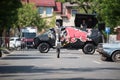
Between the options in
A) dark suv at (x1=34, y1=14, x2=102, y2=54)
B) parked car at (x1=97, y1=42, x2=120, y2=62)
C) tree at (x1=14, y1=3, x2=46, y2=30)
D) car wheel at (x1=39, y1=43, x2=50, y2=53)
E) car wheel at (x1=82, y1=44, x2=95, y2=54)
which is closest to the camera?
parked car at (x1=97, y1=42, x2=120, y2=62)

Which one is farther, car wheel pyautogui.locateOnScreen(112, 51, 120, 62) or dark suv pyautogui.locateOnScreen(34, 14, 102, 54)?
dark suv pyautogui.locateOnScreen(34, 14, 102, 54)

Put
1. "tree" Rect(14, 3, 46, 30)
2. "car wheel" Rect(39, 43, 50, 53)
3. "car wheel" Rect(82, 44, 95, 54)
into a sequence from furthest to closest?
"tree" Rect(14, 3, 46, 30) → "car wheel" Rect(39, 43, 50, 53) → "car wheel" Rect(82, 44, 95, 54)

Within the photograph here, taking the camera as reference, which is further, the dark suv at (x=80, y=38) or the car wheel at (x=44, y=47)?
the car wheel at (x=44, y=47)

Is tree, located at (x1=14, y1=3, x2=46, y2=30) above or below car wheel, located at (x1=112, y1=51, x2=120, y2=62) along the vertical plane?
above

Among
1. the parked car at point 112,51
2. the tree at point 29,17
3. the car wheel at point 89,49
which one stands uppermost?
the tree at point 29,17

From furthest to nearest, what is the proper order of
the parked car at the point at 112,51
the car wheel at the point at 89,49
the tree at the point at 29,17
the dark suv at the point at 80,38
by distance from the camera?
the tree at the point at 29,17, the car wheel at the point at 89,49, the dark suv at the point at 80,38, the parked car at the point at 112,51

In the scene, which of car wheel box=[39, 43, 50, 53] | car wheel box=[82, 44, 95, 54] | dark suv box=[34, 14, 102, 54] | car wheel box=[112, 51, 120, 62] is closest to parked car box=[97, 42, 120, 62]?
car wheel box=[112, 51, 120, 62]

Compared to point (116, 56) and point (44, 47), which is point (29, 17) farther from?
point (116, 56)

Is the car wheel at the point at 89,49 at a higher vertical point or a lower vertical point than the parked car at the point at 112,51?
lower

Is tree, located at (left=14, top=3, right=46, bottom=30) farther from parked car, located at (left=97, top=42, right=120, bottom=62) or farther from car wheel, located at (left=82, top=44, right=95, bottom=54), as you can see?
parked car, located at (left=97, top=42, right=120, bottom=62)

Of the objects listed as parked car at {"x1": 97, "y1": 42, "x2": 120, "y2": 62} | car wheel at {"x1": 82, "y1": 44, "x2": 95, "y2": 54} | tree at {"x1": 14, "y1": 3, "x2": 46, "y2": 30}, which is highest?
tree at {"x1": 14, "y1": 3, "x2": 46, "y2": 30}

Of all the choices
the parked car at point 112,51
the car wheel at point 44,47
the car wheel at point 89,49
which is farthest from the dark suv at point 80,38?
the parked car at point 112,51

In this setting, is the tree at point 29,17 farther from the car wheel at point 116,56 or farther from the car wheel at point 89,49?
the car wheel at point 116,56

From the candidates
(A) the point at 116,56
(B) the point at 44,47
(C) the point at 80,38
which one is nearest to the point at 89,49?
(C) the point at 80,38
